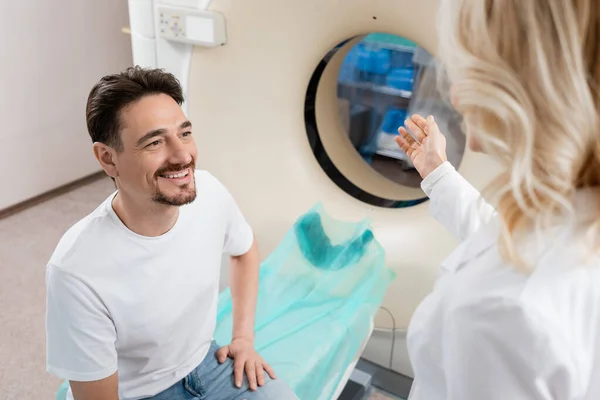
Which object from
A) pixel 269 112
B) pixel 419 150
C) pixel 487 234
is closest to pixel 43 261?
pixel 269 112

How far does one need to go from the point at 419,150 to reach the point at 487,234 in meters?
0.42

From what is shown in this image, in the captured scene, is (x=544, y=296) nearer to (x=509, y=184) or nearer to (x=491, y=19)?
(x=509, y=184)

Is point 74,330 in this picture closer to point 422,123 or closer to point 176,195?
point 176,195

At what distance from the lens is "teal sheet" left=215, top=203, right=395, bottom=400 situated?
126 cm

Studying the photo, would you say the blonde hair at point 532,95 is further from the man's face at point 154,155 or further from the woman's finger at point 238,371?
the woman's finger at point 238,371

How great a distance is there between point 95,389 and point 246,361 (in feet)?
1.08

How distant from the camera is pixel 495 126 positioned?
1.88 ft

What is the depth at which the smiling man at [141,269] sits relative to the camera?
94 cm

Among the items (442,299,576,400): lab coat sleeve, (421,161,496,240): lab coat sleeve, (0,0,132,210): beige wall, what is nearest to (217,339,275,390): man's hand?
(421,161,496,240): lab coat sleeve

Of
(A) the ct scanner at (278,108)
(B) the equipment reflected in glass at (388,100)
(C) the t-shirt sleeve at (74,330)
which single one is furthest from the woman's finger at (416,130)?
(B) the equipment reflected in glass at (388,100)

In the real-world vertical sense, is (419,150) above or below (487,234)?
below

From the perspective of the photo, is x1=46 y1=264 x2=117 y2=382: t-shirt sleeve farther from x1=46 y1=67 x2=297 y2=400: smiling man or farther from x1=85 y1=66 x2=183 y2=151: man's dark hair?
x1=85 y1=66 x2=183 y2=151: man's dark hair

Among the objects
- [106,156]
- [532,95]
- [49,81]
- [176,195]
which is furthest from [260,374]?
[49,81]

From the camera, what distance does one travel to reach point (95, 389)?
0.95 meters
